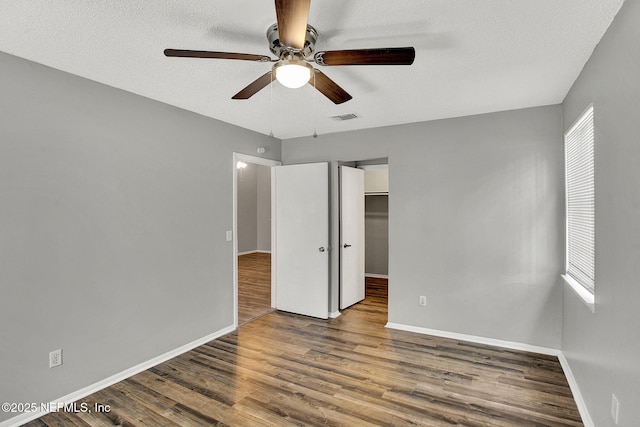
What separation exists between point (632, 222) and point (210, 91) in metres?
2.91

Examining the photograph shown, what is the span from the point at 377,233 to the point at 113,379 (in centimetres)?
482

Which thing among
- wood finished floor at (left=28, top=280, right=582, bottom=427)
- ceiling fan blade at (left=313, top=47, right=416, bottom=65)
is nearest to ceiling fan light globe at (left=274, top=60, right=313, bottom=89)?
ceiling fan blade at (left=313, top=47, right=416, bottom=65)

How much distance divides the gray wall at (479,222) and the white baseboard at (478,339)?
4cm

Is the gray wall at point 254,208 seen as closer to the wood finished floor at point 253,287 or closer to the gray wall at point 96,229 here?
the wood finished floor at point 253,287

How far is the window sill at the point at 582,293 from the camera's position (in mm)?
2135

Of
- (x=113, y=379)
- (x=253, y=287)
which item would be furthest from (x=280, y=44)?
(x=253, y=287)

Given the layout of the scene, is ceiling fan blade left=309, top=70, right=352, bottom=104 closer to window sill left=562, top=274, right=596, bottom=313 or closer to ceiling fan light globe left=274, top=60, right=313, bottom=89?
ceiling fan light globe left=274, top=60, right=313, bottom=89

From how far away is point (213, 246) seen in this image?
3625 mm

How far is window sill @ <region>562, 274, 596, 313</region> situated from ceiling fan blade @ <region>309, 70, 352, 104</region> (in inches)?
82.1

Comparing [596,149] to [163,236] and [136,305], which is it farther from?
[136,305]

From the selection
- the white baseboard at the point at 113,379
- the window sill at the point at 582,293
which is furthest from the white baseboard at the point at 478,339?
the white baseboard at the point at 113,379

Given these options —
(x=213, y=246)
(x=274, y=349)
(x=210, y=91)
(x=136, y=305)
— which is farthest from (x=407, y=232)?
(x=136, y=305)

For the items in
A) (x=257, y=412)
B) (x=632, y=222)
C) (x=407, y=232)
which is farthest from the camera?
(x=407, y=232)

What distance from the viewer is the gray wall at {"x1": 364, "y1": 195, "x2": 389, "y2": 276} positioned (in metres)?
6.42
